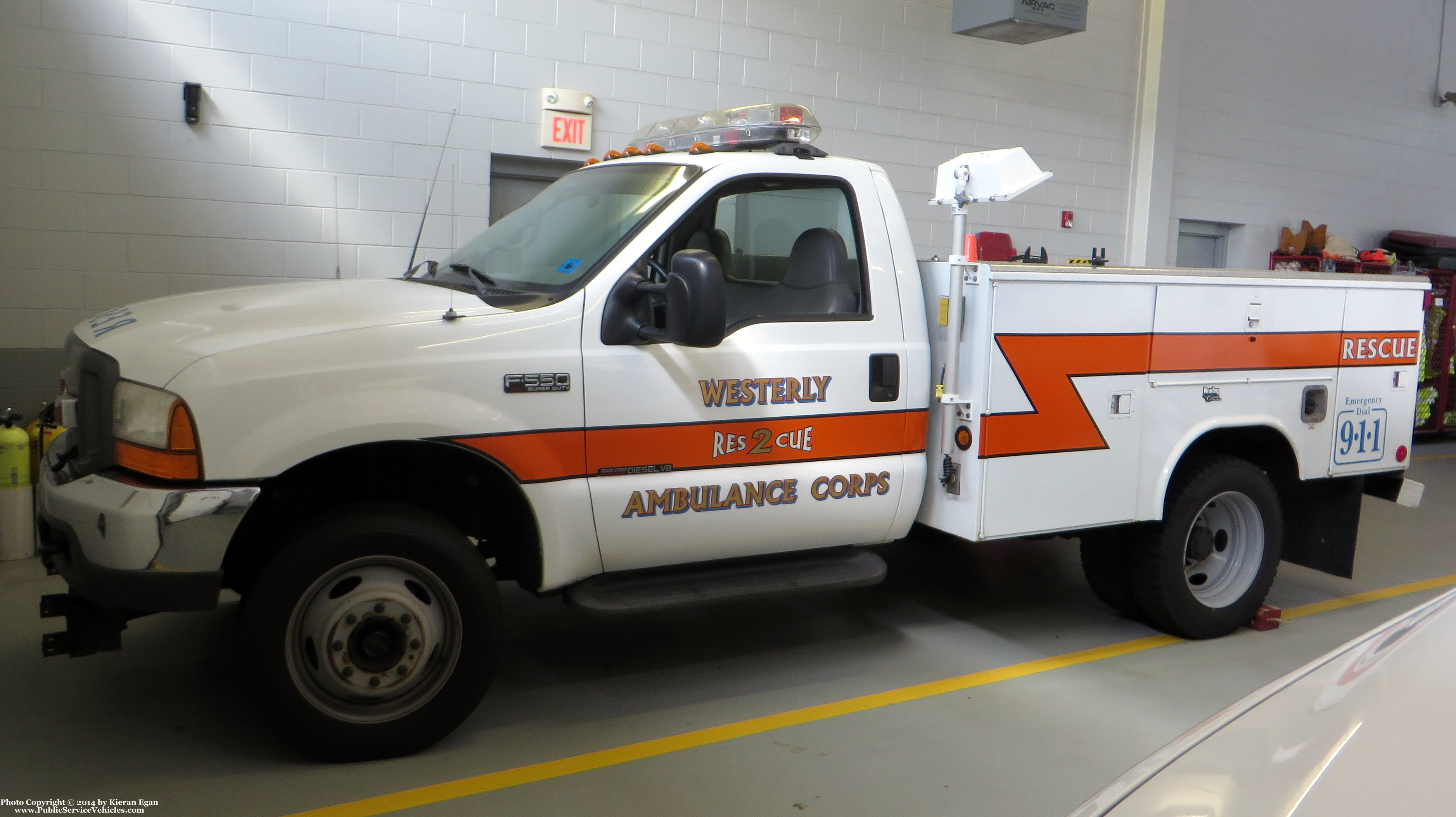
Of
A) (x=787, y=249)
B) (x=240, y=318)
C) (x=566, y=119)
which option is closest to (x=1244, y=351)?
(x=787, y=249)

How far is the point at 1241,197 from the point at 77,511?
39.6ft

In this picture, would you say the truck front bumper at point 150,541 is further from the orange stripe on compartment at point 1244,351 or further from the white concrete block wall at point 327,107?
the white concrete block wall at point 327,107

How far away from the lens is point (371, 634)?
326 centimetres

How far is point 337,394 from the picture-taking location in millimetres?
3139

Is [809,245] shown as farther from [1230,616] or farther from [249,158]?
[249,158]

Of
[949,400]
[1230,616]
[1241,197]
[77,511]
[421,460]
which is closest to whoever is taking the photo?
[77,511]

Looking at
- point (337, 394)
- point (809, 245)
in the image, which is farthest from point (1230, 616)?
point (337, 394)

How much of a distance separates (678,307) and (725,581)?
106 cm

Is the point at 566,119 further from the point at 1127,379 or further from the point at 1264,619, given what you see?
the point at 1264,619

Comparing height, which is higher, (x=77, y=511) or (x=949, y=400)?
(x=949, y=400)

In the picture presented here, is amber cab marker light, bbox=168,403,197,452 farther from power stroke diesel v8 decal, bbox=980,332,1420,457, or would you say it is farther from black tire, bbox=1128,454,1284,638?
black tire, bbox=1128,454,1284,638

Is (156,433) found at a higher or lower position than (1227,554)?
higher

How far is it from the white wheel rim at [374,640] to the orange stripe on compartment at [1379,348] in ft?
14.1

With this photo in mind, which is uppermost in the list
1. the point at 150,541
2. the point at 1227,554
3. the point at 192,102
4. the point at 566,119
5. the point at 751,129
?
the point at 566,119
